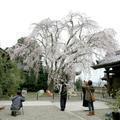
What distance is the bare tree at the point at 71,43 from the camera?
4344cm

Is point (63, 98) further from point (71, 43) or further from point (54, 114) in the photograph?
point (71, 43)

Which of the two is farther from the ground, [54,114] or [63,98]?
[63,98]

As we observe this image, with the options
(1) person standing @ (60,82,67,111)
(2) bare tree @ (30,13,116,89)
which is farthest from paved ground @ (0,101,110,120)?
Result: (2) bare tree @ (30,13,116,89)

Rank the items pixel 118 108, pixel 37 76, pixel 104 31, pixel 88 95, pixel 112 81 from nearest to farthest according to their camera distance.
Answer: pixel 118 108, pixel 88 95, pixel 112 81, pixel 104 31, pixel 37 76

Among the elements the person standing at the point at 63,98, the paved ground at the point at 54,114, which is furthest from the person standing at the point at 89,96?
the person standing at the point at 63,98

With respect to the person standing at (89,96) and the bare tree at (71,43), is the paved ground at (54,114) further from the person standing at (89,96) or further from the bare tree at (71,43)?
the bare tree at (71,43)

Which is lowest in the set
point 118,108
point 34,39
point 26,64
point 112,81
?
point 118,108

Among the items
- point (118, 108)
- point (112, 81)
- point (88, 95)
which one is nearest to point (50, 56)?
point (112, 81)

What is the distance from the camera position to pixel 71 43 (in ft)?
148

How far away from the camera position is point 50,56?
44.1m

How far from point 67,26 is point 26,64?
7360mm

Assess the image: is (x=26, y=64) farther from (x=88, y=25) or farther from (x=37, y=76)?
(x=88, y=25)

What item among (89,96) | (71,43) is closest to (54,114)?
(89,96)

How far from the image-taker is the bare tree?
143ft
